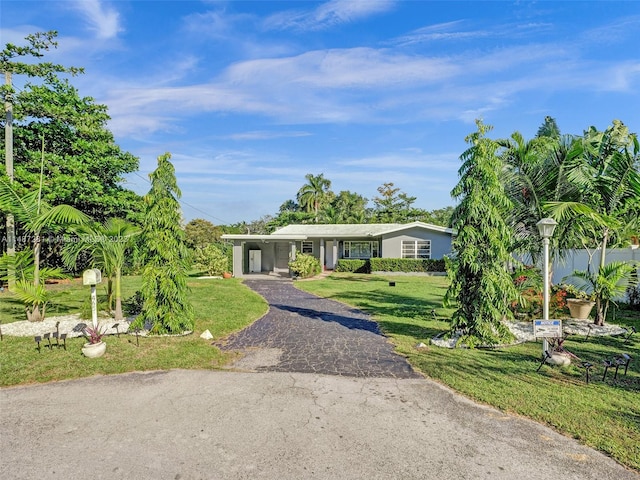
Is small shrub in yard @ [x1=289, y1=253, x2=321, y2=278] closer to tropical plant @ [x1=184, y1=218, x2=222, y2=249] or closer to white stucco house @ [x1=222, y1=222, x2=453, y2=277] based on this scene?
white stucco house @ [x1=222, y1=222, x2=453, y2=277]

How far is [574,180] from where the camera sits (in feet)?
32.7

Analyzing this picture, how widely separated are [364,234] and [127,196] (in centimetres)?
1541

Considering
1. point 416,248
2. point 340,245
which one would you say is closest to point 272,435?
point 416,248

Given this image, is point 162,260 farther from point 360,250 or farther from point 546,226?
point 360,250

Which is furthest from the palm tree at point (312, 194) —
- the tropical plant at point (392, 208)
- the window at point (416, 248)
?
the window at point (416, 248)

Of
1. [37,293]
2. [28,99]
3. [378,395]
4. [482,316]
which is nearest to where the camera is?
[378,395]

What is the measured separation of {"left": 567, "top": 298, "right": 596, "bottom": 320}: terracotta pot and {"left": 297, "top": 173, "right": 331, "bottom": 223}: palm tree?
3784cm

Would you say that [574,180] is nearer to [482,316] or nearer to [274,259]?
[482,316]

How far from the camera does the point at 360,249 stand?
2900cm

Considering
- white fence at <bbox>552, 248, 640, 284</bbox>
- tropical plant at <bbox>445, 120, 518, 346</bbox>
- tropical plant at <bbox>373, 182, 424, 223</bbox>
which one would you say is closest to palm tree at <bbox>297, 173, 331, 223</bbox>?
tropical plant at <bbox>373, 182, 424, 223</bbox>

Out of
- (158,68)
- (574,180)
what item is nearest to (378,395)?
(574,180)

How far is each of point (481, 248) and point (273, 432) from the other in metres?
5.84

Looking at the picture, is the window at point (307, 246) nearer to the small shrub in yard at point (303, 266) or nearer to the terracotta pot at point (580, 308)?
the small shrub in yard at point (303, 266)

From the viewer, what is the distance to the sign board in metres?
6.76
